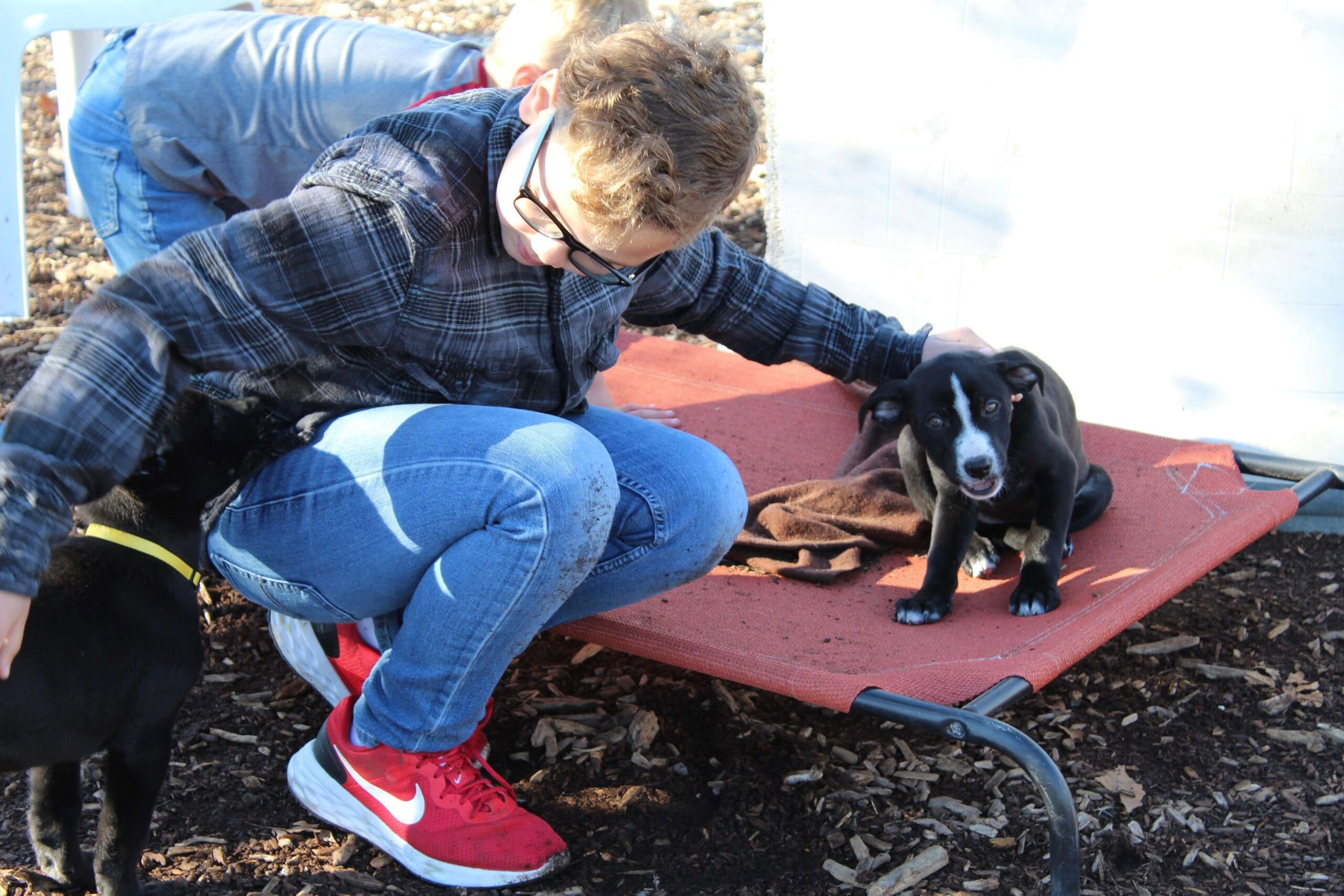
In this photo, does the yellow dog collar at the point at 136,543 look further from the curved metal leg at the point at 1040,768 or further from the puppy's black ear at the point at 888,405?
the puppy's black ear at the point at 888,405

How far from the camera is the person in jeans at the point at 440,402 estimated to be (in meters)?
1.76

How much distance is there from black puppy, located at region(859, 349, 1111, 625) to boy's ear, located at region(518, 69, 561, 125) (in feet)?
4.22

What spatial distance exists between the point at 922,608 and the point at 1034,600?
10.1 inches

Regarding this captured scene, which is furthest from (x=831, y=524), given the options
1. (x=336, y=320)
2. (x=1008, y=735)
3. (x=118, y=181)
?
(x=118, y=181)

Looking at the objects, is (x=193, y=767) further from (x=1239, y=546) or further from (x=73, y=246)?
(x=73, y=246)

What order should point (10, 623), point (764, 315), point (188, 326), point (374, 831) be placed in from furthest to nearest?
1. point (764, 315)
2. point (374, 831)
3. point (188, 326)
4. point (10, 623)

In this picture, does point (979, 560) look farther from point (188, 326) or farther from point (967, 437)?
point (188, 326)

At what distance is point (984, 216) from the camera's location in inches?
158

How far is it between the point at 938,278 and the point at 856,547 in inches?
53.6

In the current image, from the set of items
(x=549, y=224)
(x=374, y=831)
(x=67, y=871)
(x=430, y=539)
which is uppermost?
(x=549, y=224)

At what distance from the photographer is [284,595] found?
2.24 metres


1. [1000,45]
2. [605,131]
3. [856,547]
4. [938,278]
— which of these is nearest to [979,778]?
[856,547]

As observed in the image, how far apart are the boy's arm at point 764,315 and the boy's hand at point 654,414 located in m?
0.78

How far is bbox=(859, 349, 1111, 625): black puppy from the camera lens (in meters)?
2.85
